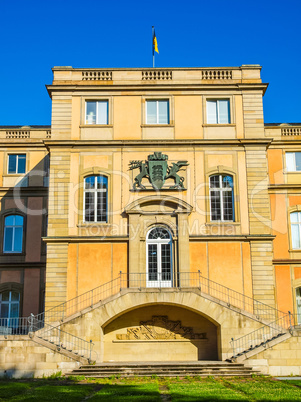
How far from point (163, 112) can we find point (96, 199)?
A: 5.85 meters

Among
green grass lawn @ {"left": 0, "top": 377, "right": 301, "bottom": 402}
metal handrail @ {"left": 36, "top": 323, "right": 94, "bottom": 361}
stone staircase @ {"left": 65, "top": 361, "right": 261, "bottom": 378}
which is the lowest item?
green grass lawn @ {"left": 0, "top": 377, "right": 301, "bottom": 402}

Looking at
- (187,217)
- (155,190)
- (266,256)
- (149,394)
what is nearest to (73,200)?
(155,190)

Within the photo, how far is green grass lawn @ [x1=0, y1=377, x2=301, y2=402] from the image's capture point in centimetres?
1620

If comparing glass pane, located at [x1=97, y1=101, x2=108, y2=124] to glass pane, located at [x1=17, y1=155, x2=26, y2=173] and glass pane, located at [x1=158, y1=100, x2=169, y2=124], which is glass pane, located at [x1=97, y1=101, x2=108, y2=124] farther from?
glass pane, located at [x1=17, y1=155, x2=26, y2=173]

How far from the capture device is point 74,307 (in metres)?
25.2

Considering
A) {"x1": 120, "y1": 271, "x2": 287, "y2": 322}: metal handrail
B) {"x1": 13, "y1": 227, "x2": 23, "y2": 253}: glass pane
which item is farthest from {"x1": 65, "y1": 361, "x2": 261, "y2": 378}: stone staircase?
{"x1": 13, "y1": 227, "x2": 23, "y2": 253}: glass pane

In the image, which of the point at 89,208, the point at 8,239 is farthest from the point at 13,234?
the point at 89,208

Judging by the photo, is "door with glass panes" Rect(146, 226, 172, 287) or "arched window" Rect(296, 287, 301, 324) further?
"arched window" Rect(296, 287, 301, 324)

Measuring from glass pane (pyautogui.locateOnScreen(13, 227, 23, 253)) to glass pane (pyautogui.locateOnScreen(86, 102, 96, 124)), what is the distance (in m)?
9.10

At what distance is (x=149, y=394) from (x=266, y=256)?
36.3 ft

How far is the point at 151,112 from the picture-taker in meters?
28.2

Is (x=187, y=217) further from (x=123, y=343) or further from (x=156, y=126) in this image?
(x=123, y=343)

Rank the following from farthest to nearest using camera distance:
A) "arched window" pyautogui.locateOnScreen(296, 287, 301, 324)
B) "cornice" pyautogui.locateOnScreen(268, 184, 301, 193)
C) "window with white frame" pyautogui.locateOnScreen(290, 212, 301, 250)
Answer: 1. "cornice" pyautogui.locateOnScreen(268, 184, 301, 193)
2. "window with white frame" pyautogui.locateOnScreen(290, 212, 301, 250)
3. "arched window" pyautogui.locateOnScreen(296, 287, 301, 324)

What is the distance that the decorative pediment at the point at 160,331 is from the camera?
25422 millimetres
